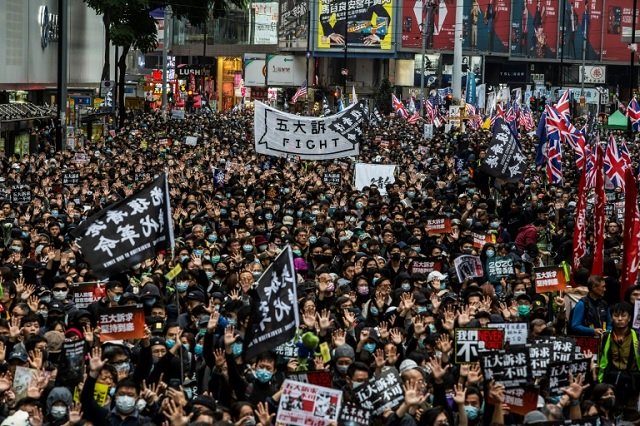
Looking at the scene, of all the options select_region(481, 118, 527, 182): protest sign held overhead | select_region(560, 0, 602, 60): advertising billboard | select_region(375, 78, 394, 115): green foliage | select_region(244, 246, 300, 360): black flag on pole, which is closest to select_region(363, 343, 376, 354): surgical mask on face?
select_region(244, 246, 300, 360): black flag on pole

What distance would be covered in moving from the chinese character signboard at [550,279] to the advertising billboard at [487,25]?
258ft

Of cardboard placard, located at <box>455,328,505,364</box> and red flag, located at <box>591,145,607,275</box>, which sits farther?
red flag, located at <box>591,145,607,275</box>

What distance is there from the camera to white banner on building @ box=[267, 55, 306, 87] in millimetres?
84625

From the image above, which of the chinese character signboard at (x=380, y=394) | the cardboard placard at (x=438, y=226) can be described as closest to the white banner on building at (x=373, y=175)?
the cardboard placard at (x=438, y=226)

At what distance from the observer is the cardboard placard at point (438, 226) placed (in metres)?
→ 18.7

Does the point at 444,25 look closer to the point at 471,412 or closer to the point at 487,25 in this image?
the point at 487,25

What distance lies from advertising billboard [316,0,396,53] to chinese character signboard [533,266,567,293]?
228 ft

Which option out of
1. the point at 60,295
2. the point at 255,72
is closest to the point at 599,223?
the point at 60,295

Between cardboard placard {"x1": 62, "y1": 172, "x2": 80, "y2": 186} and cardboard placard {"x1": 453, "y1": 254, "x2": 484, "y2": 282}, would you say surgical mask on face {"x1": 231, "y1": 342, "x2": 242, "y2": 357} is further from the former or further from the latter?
cardboard placard {"x1": 62, "y1": 172, "x2": 80, "y2": 186}

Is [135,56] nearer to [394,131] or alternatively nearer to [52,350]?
[394,131]

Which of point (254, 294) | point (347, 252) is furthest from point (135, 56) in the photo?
point (254, 294)

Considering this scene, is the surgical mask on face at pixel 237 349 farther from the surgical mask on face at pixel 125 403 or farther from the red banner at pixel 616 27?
the red banner at pixel 616 27

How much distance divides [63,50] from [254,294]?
28498 mm

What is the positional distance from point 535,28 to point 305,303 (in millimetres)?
88537
